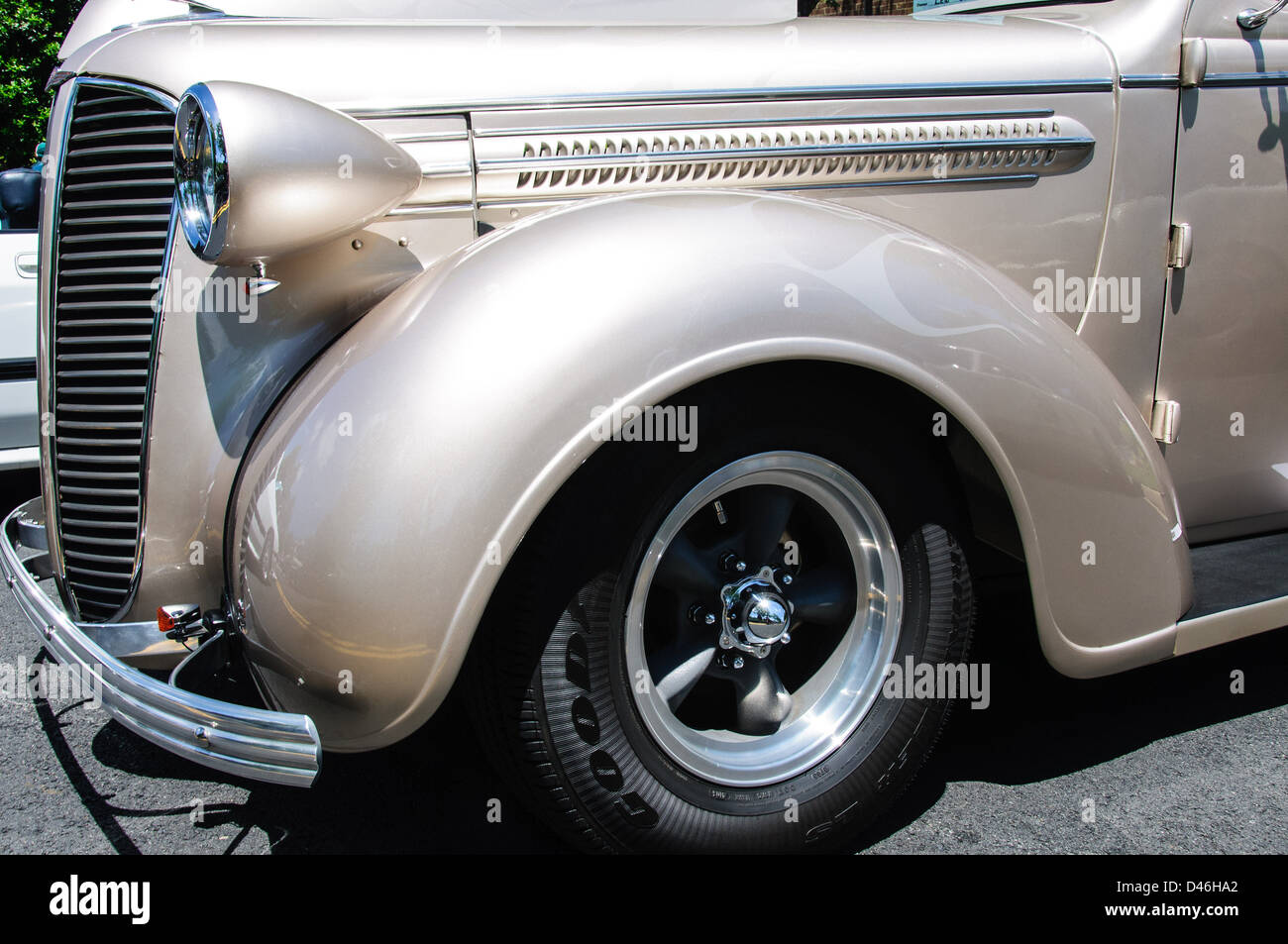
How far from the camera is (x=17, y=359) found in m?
4.15

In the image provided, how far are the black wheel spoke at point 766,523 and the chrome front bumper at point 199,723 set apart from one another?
2.82 ft

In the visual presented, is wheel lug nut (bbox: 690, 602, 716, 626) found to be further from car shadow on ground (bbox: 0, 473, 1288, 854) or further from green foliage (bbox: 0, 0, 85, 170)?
green foliage (bbox: 0, 0, 85, 170)

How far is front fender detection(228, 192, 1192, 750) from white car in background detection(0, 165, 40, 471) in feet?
9.73

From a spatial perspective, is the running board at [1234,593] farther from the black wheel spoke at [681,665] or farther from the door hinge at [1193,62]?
the door hinge at [1193,62]

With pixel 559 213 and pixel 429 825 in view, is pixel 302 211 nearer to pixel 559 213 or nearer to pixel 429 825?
pixel 559 213

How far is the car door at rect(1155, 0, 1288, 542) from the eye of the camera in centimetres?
235

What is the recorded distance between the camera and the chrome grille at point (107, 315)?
6.17 ft

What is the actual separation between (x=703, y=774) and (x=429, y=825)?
65 centimetres

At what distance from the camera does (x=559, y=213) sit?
69.3 inches
